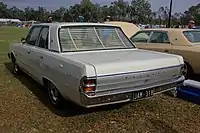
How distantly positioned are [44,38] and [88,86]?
233cm

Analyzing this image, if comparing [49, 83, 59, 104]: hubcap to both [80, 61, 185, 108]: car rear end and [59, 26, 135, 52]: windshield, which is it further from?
[80, 61, 185, 108]: car rear end

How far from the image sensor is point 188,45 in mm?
7508

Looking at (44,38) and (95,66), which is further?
(44,38)

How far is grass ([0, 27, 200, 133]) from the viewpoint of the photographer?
4.35 m

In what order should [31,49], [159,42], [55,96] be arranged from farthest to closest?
[159,42]
[31,49]
[55,96]

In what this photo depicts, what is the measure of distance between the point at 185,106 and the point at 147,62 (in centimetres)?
148

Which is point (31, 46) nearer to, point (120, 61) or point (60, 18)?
point (120, 61)

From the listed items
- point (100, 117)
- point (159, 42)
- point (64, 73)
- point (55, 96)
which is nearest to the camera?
point (64, 73)

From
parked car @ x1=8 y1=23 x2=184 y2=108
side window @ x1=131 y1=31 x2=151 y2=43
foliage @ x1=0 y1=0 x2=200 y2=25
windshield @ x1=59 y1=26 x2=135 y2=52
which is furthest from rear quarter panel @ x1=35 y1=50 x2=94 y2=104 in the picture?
foliage @ x1=0 y1=0 x2=200 y2=25

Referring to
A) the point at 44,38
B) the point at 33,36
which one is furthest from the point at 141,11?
the point at 44,38

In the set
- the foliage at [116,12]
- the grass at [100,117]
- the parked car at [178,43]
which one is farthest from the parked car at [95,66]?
the foliage at [116,12]

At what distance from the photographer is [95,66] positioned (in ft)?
13.1

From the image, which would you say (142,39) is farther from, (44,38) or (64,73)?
(64,73)

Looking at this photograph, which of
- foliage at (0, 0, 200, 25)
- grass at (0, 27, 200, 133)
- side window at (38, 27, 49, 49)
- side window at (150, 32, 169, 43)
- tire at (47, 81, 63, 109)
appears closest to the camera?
grass at (0, 27, 200, 133)
